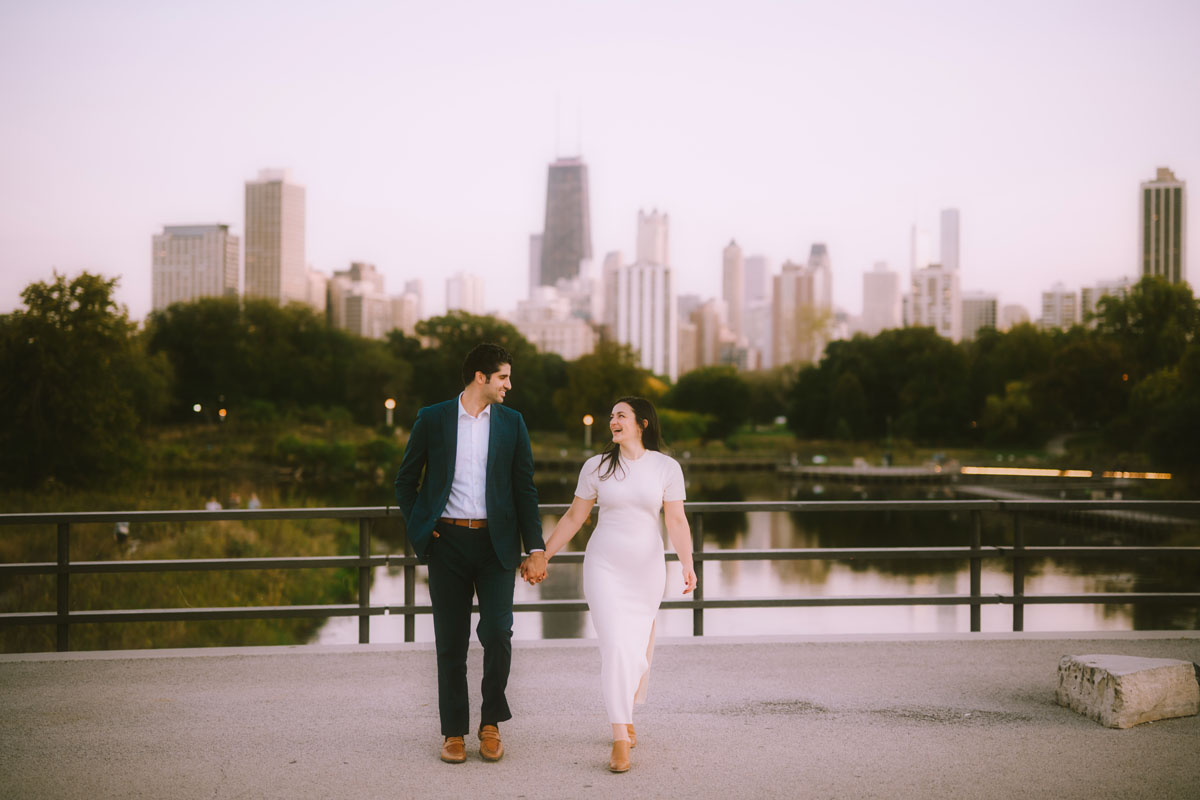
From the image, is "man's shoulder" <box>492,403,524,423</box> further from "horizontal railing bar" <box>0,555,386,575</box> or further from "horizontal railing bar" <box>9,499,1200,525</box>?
"horizontal railing bar" <box>0,555,386,575</box>

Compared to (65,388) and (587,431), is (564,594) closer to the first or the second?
(65,388)

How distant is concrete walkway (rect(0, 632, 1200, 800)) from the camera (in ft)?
13.4

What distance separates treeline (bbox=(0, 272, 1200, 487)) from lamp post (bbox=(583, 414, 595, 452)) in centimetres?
82

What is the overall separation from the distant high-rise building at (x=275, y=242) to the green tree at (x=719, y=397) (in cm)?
8739

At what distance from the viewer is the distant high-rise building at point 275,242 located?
6540 inches

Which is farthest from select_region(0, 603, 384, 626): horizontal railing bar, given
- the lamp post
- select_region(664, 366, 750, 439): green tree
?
select_region(664, 366, 750, 439): green tree

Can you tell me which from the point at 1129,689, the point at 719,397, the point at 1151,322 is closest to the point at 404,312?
the point at 719,397

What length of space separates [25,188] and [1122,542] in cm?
5175

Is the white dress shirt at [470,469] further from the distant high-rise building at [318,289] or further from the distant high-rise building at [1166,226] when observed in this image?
the distant high-rise building at [318,289]

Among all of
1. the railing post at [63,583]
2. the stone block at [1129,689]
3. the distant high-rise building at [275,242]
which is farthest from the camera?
the distant high-rise building at [275,242]

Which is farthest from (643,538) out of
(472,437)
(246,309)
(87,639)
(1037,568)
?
(246,309)

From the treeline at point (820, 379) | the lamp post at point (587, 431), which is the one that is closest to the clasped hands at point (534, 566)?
the treeline at point (820, 379)

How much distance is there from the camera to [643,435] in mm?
4598

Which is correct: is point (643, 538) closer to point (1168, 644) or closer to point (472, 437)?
point (472, 437)
